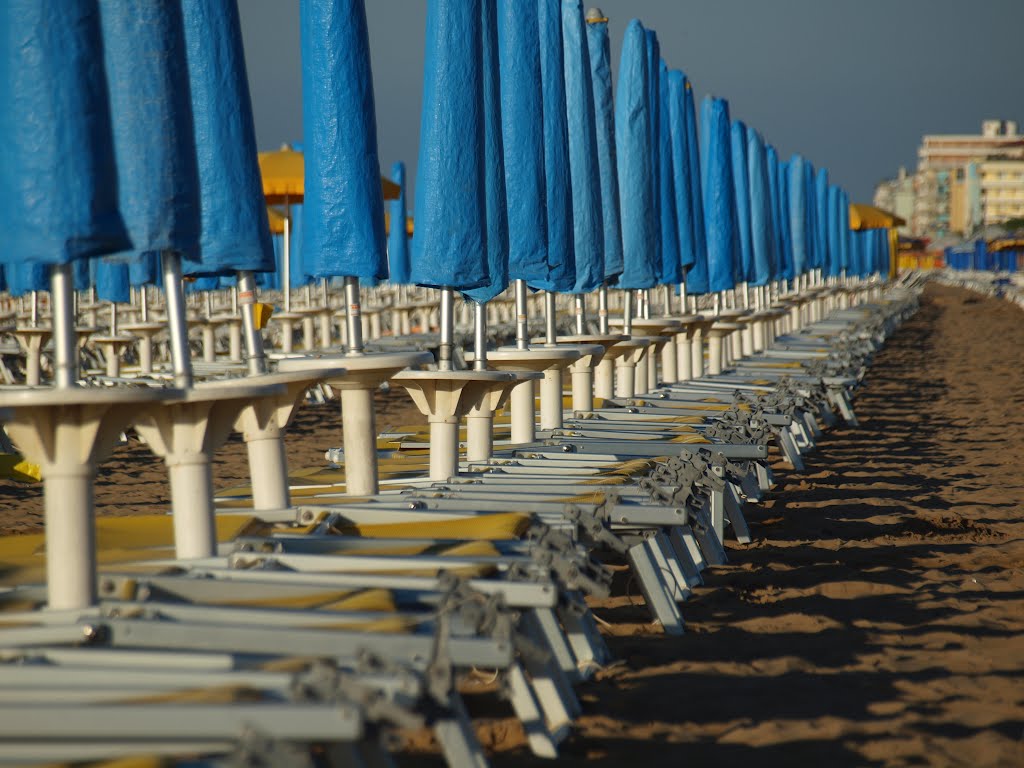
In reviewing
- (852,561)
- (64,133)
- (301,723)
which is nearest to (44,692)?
(301,723)

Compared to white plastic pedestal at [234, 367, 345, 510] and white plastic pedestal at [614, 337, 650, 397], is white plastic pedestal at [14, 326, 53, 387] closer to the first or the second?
white plastic pedestal at [614, 337, 650, 397]

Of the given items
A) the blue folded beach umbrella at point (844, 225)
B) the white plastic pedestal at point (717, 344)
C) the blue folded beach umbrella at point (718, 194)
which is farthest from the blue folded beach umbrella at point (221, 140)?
the blue folded beach umbrella at point (844, 225)

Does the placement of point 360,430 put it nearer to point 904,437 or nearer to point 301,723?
point 301,723

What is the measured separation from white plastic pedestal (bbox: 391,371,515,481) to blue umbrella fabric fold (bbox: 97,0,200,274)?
1.71 metres

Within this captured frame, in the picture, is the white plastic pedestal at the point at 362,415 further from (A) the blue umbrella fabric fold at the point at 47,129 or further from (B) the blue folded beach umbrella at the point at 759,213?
(B) the blue folded beach umbrella at the point at 759,213

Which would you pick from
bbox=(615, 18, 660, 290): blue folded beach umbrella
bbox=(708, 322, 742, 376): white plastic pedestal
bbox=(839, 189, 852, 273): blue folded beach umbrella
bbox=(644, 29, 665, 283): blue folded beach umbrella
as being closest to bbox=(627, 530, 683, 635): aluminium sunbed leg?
bbox=(615, 18, 660, 290): blue folded beach umbrella

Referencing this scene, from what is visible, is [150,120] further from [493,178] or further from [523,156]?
[523,156]

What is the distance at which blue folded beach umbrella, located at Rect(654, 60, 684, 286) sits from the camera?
9969mm

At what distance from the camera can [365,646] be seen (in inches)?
101

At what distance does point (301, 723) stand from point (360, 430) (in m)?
2.64

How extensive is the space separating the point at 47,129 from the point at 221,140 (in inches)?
47.5

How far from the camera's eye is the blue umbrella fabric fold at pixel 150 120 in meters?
3.30

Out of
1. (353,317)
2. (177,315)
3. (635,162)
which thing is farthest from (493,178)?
(635,162)

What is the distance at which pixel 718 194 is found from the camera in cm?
1237
